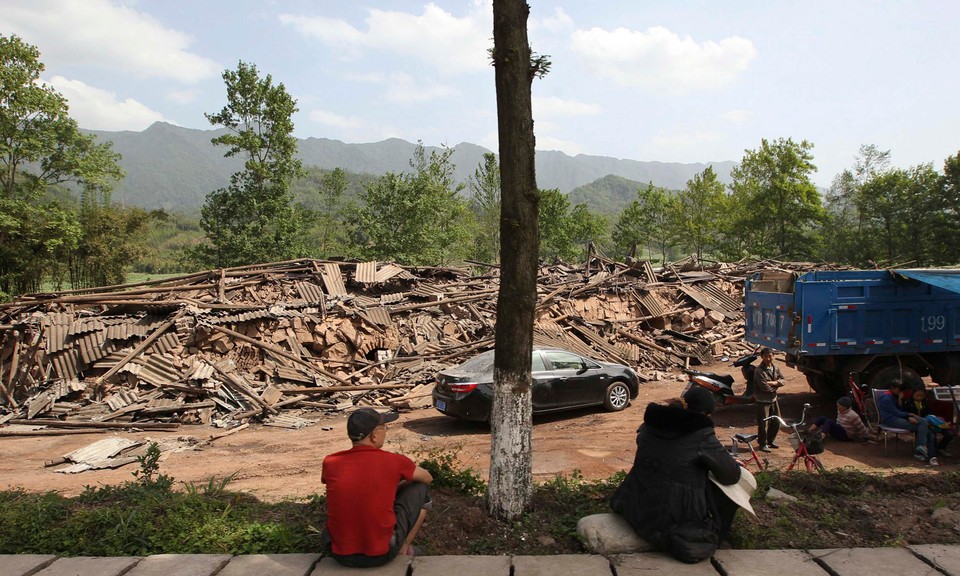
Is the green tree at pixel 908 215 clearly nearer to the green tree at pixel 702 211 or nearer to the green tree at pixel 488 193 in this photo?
the green tree at pixel 702 211

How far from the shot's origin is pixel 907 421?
8492mm

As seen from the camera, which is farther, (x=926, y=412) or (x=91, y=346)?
(x=91, y=346)

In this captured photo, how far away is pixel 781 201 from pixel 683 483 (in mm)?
44805

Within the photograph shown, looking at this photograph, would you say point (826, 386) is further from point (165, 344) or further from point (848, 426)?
point (165, 344)

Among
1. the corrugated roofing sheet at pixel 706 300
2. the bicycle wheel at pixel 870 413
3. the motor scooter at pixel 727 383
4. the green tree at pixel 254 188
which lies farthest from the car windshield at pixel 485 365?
the green tree at pixel 254 188

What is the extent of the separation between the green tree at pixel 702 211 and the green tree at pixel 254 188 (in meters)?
33.7

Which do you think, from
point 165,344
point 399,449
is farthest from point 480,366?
point 165,344

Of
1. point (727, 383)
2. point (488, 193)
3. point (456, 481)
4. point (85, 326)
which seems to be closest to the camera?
point (456, 481)

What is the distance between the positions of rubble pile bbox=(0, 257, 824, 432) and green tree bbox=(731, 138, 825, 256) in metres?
27.3

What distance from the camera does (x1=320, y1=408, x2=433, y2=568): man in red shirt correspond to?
3775mm

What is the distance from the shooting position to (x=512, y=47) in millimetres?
4520

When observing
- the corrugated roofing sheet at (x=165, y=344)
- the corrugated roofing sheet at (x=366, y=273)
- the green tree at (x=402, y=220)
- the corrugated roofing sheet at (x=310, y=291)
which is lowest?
the corrugated roofing sheet at (x=165, y=344)

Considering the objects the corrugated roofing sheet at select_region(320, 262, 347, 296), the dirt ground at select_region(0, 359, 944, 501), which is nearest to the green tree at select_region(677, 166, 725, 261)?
the dirt ground at select_region(0, 359, 944, 501)

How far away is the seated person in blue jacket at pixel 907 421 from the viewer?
8.25m
